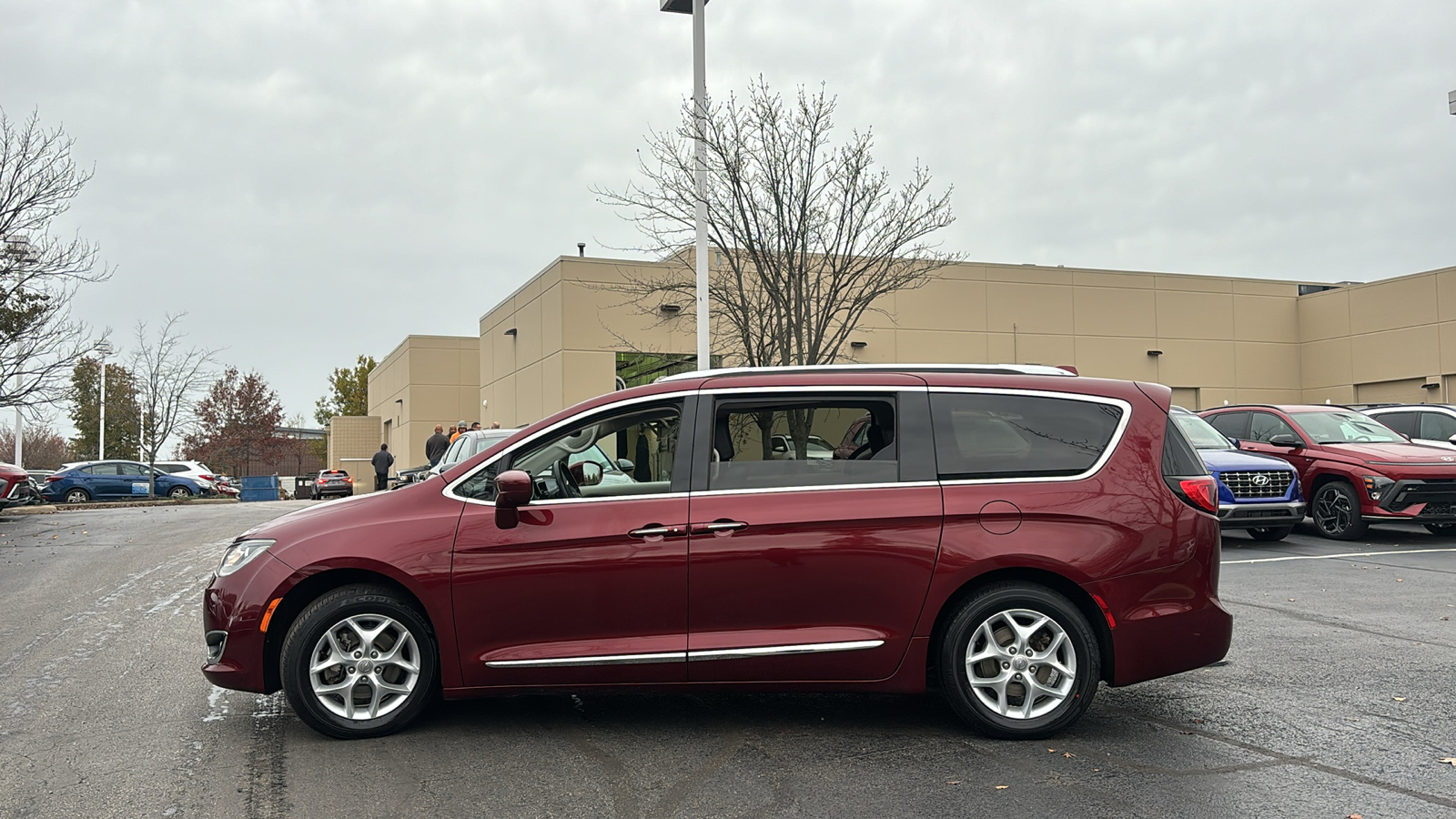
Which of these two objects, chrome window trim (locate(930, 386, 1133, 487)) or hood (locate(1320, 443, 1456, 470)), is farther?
hood (locate(1320, 443, 1456, 470))

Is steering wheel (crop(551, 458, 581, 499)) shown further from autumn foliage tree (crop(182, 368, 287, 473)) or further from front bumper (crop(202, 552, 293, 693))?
autumn foliage tree (crop(182, 368, 287, 473))

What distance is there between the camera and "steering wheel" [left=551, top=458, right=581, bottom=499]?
5.44 metres

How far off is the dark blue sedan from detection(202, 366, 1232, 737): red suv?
32887 mm

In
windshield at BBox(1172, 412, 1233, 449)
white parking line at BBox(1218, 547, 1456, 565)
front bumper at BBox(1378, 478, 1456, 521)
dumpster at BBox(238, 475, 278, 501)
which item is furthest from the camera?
dumpster at BBox(238, 475, 278, 501)

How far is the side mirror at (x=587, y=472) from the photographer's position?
5.48 m

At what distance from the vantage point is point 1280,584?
1023cm

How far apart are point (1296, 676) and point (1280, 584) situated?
4.18m

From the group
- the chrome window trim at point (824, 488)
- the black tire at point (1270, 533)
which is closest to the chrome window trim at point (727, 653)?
the chrome window trim at point (824, 488)

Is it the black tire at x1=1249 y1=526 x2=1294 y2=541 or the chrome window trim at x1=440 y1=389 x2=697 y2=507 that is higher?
the chrome window trim at x1=440 y1=389 x2=697 y2=507

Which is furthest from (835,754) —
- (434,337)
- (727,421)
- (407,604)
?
(434,337)

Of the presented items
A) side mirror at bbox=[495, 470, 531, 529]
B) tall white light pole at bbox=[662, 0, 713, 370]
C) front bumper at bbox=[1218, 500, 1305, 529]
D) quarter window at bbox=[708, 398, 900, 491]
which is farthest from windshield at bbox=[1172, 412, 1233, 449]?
side mirror at bbox=[495, 470, 531, 529]

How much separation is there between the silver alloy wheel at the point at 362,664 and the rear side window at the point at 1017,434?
2.73 meters

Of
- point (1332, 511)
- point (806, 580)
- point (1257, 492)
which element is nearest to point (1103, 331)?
point (1332, 511)

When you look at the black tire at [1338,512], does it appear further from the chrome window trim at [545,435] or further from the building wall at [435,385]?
the building wall at [435,385]
